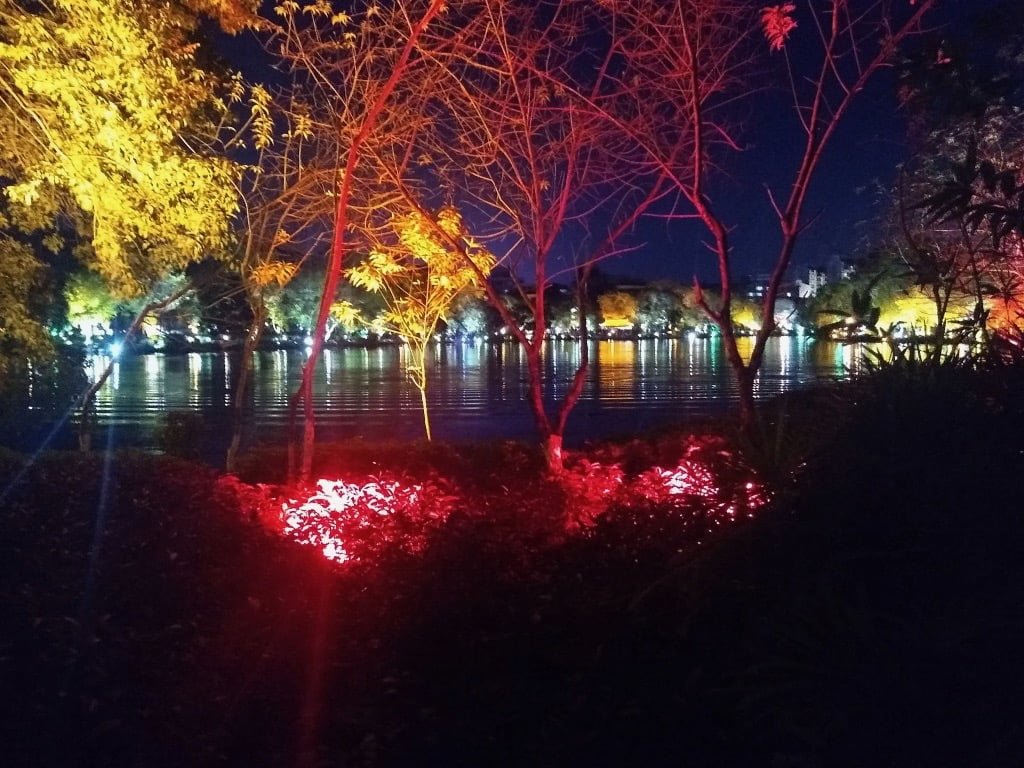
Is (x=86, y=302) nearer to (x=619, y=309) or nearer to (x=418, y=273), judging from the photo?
(x=418, y=273)

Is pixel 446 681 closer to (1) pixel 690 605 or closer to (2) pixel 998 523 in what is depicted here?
(1) pixel 690 605

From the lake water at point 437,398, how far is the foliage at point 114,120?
26.5ft

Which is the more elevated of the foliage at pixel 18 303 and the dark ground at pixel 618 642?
the foliage at pixel 18 303

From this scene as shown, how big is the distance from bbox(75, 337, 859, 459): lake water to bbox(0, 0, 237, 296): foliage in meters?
8.07

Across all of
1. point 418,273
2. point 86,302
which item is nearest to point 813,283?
point 418,273

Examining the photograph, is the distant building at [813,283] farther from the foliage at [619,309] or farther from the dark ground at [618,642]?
the foliage at [619,309]

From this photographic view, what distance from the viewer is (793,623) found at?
158 inches

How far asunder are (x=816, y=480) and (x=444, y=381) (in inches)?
1488

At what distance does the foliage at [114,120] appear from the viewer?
845 centimetres

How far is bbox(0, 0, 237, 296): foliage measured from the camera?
8.45m

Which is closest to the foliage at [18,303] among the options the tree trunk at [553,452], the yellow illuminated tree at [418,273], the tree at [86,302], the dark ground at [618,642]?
the yellow illuminated tree at [418,273]

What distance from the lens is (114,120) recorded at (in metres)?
8.59

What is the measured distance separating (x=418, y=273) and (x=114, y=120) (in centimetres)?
810

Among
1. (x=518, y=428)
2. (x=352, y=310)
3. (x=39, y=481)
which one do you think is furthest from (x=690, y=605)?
(x=518, y=428)
